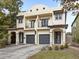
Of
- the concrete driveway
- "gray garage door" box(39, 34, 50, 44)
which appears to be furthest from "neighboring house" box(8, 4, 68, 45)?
the concrete driveway

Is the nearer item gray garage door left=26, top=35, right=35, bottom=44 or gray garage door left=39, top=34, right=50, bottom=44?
gray garage door left=39, top=34, right=50, bottom=44

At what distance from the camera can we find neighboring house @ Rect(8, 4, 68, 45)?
3298 cm

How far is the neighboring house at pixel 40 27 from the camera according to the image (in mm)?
32981

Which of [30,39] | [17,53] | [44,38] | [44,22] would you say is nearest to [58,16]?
[44,22]

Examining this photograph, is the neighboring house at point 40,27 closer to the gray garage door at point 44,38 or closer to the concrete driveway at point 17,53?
the gray garage door at point 44,38

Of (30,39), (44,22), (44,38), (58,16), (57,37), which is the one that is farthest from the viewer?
(30,39)

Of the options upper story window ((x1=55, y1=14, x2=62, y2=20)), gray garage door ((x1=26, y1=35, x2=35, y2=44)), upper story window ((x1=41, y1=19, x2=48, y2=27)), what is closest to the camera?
upper story window ((x1=55, y1=14, x2=62, y2=20))

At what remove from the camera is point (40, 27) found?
35.9 metres

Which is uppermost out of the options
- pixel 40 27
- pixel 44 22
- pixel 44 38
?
pixel 44 22

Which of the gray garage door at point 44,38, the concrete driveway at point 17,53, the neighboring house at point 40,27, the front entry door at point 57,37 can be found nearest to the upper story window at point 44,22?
the neighboring house at point 40,27

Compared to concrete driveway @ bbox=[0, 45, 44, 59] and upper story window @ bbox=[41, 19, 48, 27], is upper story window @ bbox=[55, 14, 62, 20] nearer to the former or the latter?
upper story window @ bbox=[41, 19, 48, 27]

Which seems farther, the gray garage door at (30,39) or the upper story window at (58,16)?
the gray garage door at (30,39)

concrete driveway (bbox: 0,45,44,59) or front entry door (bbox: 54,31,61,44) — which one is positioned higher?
front entry door (bbox: 54,31,61,44)

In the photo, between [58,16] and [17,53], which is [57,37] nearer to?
[58,16]
